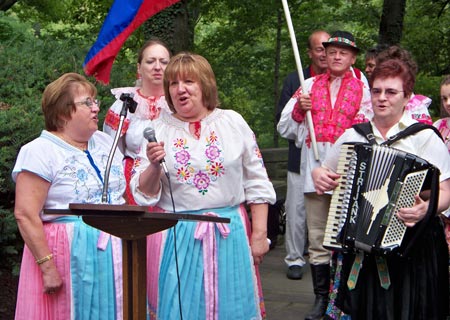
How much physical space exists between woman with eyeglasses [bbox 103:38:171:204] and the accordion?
63.8 inches

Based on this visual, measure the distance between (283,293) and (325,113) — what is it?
1.82 m

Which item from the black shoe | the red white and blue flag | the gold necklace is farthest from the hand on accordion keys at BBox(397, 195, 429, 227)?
the black shoe

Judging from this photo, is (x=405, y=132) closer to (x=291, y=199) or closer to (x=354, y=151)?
(x=354, y=151)

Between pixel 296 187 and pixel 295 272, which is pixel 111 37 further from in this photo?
pixel 295 272

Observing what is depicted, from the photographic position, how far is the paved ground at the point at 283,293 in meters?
6.29

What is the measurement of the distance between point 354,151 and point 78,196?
4.82 feet

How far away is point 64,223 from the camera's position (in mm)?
4090

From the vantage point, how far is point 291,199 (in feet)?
23.5

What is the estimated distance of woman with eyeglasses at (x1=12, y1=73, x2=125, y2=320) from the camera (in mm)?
3939

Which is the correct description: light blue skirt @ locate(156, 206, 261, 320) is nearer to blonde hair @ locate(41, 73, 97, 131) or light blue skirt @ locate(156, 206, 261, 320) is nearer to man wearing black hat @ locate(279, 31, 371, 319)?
blonde hair @ locate(41, 73, 97, 131)

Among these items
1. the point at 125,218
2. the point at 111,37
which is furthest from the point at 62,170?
the point at 111,37

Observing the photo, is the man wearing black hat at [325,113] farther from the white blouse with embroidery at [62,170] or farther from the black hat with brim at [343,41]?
the white blouse with embroidery at [62,170]

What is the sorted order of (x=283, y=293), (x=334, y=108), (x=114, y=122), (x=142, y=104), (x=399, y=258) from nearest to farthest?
(x=399, y=258) → (x=114, y=122) → (x=142, y=104) → (x=334, y=108) → (x=283, y=293)

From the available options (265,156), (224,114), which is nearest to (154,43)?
(224,114)
